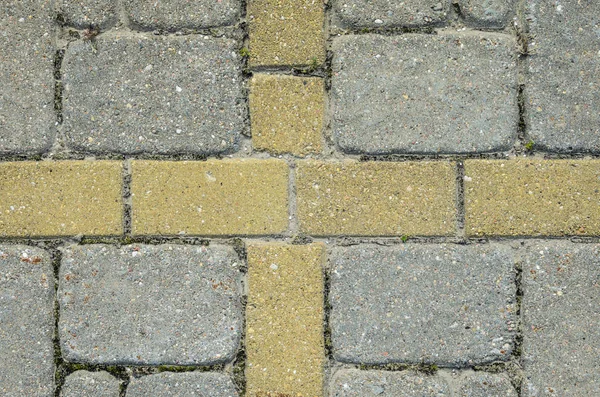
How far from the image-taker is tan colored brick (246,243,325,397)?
1.60 metres

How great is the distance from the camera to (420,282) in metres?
1.59

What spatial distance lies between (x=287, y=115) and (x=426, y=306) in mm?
753

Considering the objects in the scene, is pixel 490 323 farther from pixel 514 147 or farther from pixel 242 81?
pixel 242 81

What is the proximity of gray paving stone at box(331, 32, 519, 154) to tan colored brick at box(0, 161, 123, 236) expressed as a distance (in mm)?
765

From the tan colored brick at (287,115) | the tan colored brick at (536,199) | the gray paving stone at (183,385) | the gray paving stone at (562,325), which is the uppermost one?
the tan colored brick at (287,115)

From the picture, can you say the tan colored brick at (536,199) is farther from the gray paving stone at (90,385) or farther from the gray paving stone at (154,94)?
the gray paving stone at (90,385)

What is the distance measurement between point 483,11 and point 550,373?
1170 millimetres

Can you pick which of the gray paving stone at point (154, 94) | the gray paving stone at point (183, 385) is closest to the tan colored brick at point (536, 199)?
the gray paving stone at point (154, 94)

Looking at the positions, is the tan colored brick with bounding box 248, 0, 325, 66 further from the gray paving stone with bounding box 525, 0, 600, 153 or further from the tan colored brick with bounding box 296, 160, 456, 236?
the gray paving stone with bounding box 525, 0, 600, 153

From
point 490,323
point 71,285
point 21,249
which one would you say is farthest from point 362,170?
point 21,249

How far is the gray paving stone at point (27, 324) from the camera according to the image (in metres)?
1.61

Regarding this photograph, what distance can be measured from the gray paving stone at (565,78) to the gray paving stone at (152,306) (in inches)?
42.8

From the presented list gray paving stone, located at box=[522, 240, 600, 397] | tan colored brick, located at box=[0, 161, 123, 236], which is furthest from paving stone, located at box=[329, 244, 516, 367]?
tan colored brick, located at box=[0, 161, 123, 236]

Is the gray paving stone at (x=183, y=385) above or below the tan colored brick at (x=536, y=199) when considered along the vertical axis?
below
